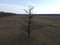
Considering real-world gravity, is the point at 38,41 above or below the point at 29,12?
below

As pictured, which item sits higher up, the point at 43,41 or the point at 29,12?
the point at 29,12

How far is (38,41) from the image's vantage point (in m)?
20.5

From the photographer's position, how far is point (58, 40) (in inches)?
833

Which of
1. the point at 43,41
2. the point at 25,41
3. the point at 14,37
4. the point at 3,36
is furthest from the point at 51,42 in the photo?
the point at 3,36

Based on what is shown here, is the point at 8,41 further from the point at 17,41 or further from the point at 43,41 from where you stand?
the point at 43,41

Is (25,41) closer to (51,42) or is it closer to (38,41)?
(38,41)

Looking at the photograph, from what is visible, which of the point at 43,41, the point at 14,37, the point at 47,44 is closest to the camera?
the point at 47,44

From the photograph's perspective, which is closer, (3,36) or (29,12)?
(29,12)

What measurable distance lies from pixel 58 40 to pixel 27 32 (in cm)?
407

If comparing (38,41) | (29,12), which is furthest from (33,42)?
(29,12)

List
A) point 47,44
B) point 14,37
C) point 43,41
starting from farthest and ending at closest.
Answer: point 14,37 < point 43,41 < point 47,44

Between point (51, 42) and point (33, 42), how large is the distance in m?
1.94

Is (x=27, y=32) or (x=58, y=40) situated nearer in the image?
(x=58, y=40)

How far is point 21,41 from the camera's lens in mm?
20438
